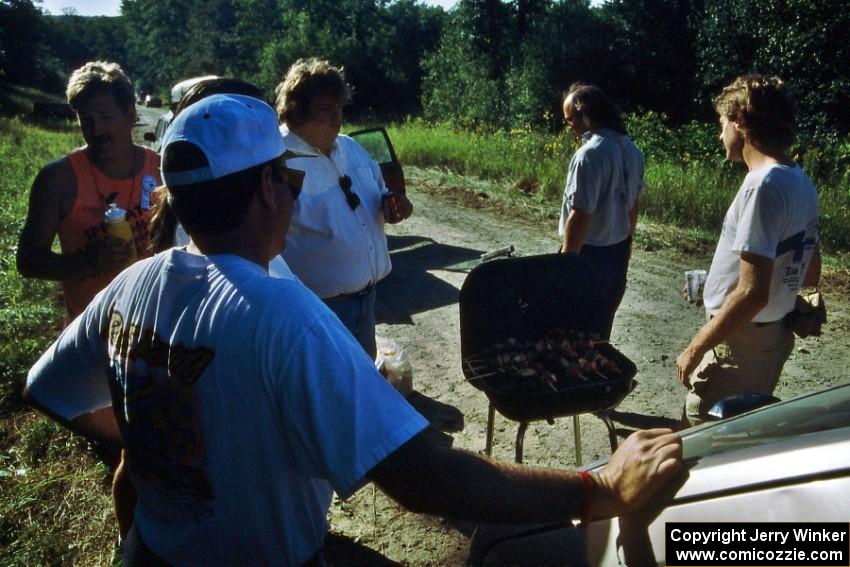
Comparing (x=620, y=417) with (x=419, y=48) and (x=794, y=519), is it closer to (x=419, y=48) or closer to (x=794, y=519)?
(x=794, y=519)

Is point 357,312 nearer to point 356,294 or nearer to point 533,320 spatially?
point 356,294

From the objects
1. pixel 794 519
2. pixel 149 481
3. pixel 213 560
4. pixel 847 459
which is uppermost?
pixel 847 459

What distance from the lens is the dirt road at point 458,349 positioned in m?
3.99

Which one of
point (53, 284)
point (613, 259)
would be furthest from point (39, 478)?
point (53, 284)

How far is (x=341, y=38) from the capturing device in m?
46.3

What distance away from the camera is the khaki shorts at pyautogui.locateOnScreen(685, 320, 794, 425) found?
3.41 metres

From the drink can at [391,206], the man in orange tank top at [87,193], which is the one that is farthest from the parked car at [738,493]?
the man in orange tank top at [87,193]

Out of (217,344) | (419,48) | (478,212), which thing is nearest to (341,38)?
(419,48)

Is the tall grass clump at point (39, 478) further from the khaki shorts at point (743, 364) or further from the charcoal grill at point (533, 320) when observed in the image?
the khaki shorts at point (743, 364)

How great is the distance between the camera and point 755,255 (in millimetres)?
3111

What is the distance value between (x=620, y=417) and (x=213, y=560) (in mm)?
3970

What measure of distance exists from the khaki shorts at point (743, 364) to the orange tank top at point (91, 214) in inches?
111

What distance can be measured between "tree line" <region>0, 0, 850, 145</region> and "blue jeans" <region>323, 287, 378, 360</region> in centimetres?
1550

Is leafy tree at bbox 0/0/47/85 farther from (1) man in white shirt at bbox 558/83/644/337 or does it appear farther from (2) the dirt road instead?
(1) man in white shirt at bbox 558/83/644/337
